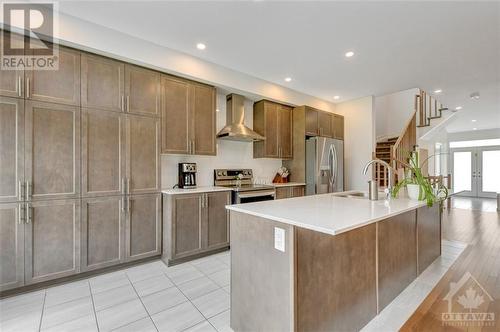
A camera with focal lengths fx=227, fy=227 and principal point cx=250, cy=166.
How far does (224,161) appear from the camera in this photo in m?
4.16

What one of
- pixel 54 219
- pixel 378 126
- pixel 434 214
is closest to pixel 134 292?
pixel 54 219


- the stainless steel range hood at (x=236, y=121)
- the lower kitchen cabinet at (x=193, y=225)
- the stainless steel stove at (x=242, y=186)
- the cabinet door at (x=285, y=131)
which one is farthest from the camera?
the cabinet door at (x=285, y=131)

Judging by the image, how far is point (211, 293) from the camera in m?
2.31

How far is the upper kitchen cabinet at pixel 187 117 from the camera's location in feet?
10.4

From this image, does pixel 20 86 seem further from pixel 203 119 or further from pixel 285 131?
pixel 285 131

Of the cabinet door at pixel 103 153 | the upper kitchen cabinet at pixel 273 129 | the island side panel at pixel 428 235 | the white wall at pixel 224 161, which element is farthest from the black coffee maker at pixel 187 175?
the island side panel at pixel 428 235

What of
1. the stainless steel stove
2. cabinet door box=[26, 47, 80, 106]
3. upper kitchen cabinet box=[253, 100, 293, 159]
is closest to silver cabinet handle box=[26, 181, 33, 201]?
cabinet door box=[26, 47, 80, 106]

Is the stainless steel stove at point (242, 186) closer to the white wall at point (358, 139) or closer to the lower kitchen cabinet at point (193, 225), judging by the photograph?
the lower kitchen cabinet at point (193, 225)

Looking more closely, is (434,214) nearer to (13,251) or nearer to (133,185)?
(133,185)

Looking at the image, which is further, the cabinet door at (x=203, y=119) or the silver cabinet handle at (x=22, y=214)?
the cabinet door at (x=203, y=119)

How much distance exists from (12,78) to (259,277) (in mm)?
2927

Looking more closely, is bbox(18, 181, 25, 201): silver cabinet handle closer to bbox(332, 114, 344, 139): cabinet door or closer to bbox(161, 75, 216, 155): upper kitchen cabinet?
bbox(161, 75, 216, 155): upper kitchen cabinet

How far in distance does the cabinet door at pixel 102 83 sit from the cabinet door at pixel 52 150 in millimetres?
230

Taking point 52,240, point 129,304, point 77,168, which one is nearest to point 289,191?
point 129,304
